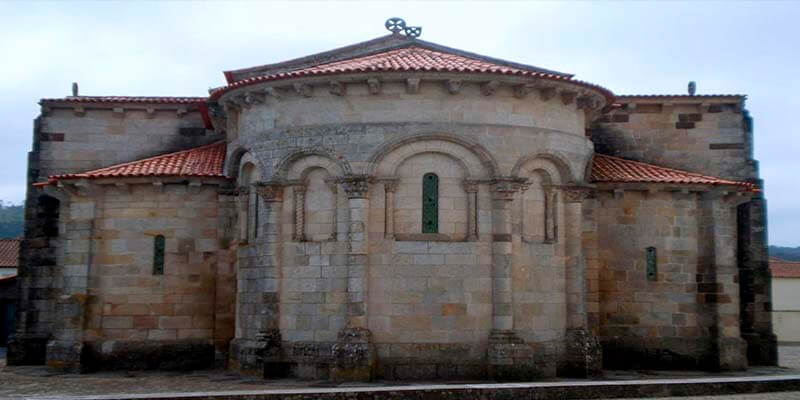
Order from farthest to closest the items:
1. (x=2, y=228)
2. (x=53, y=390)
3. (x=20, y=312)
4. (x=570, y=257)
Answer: (x=2, y=228), (x=20, y=312), (x=570, y=257), (x=53, y=390)

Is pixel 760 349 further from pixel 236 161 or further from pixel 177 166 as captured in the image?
pixel 177 166

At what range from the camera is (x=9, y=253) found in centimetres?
4003

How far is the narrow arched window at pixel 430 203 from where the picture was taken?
16406 millimetres

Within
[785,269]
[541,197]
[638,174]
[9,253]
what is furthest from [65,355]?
[785,269]

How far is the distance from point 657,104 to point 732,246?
4.74 metres

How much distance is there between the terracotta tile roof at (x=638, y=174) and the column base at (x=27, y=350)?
14.0m

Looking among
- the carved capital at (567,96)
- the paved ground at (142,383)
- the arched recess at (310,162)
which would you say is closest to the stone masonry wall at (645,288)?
the paved ground at (142,383)

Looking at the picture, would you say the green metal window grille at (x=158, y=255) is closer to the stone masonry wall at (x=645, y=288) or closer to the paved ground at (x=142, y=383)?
the paved ground at (x=142, y=383)

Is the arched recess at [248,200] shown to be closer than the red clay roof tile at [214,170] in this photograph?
Yes

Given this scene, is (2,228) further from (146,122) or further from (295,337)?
(295,337)

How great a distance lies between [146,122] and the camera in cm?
2281

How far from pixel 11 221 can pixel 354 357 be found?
96.9 meters

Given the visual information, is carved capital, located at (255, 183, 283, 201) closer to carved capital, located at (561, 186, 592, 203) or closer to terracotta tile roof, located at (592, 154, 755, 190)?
carved capital, located at (561, 186, 592, 203)

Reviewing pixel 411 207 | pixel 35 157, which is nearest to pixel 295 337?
pixel 411 207
